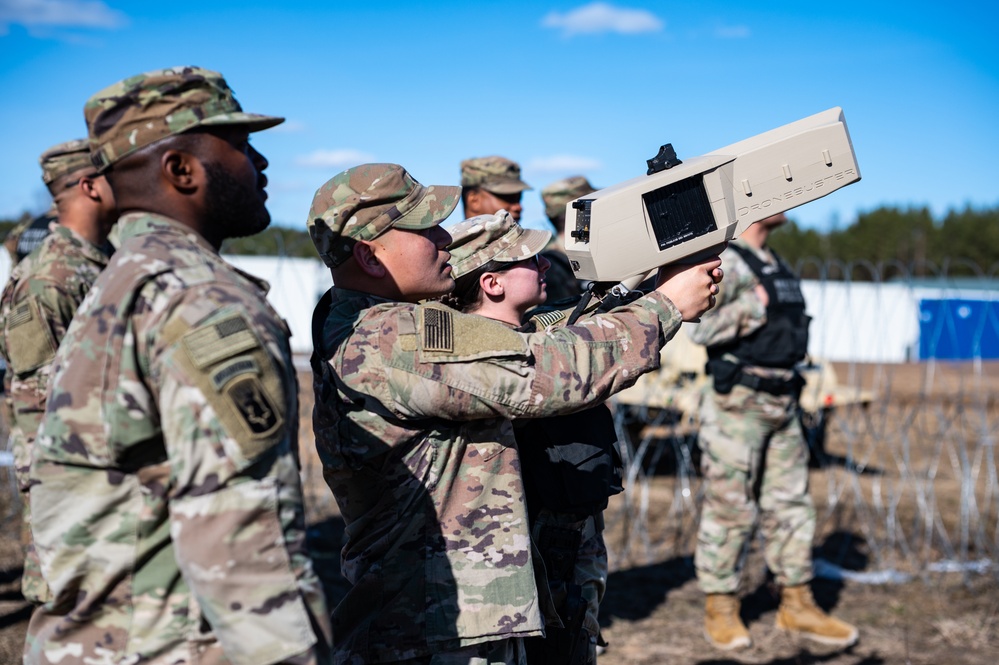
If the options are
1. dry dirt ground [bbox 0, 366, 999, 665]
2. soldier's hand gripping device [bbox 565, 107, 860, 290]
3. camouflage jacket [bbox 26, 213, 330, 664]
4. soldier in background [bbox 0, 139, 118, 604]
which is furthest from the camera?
dry dirt ground [bbox 0, 366, 999, 665]

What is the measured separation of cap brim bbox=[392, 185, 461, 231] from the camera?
2.10 meters

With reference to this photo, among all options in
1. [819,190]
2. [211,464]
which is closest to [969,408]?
[819,190]

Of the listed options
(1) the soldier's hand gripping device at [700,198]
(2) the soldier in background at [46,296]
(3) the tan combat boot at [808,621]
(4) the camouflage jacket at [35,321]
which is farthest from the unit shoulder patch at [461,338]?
(3) the tan combat boot at [808,621]

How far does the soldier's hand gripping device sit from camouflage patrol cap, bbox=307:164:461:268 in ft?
1.20

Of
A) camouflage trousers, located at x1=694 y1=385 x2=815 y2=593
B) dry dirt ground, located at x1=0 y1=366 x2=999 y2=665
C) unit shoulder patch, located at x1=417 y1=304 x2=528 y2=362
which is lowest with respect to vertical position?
dry dirt ground, located at x1=0 y1=366 x2=999 y2=665

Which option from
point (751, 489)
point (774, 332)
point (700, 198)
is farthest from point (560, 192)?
point (700, 198)

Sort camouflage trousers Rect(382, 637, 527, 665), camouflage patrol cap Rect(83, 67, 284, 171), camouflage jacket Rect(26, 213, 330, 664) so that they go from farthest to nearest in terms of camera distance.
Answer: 1. camouflage trousers Rect(382, 637, 527, 665)
2. camouflage patrol cap Rect(83, 67, 284, 171)
3. camouflage jacket Rect(26, 213, 330, 664)

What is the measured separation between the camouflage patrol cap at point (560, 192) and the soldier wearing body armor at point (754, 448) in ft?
3.00

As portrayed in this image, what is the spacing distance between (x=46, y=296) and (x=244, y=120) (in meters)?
2.29

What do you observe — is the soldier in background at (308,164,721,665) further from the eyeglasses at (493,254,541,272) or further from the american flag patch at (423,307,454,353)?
the eyeglasses at (493,254,541,272)

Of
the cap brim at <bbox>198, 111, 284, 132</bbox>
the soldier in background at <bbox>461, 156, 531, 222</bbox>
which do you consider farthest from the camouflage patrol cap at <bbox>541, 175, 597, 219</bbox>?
the cap brim at <bbox>198, 111, 284, 132</bbox>

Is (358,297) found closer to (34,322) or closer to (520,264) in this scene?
(520,264)

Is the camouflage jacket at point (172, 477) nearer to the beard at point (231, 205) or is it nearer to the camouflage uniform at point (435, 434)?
the beard at point (231, 205)

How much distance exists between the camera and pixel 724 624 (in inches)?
188
